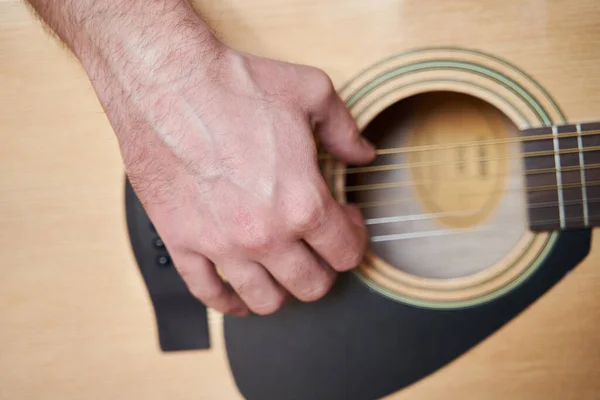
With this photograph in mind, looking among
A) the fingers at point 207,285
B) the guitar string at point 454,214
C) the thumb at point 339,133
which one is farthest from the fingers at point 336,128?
the fingers at point 207,285

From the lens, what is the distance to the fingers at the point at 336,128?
650mm

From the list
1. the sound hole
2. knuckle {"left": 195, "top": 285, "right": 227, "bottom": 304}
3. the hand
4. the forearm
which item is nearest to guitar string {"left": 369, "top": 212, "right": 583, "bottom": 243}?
the sound hole

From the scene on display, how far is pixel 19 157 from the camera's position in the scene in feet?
2.51

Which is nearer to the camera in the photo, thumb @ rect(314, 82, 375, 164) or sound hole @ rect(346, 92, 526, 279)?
thumb @ rect(314, 82, 375, 164)

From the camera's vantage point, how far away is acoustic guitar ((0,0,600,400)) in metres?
0.72

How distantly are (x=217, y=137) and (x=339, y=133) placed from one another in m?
0.16

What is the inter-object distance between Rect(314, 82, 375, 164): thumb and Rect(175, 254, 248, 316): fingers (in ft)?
0.71

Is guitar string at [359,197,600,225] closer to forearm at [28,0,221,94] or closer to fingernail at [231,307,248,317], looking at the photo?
fingernail at [231,307,248,317]

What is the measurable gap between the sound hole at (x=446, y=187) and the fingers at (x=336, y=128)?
16 cm

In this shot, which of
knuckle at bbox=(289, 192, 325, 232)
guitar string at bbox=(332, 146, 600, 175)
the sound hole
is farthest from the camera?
the sound hole

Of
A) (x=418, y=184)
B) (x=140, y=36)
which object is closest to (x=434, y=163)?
(x=418, y=184)

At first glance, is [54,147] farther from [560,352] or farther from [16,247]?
[560,352]

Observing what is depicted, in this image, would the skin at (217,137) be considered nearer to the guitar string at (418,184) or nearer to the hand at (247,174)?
the hand at (247,174)

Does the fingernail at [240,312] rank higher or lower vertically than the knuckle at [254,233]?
lower
